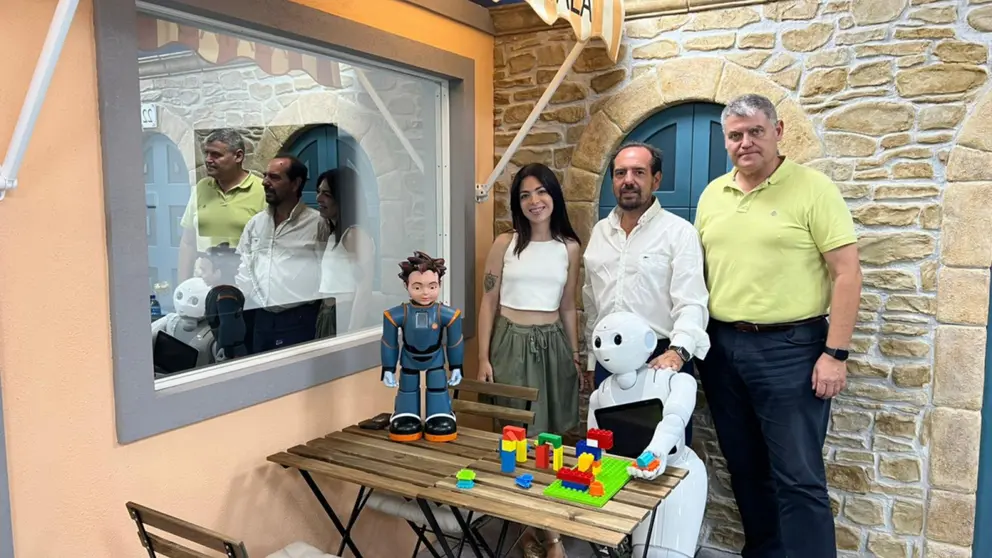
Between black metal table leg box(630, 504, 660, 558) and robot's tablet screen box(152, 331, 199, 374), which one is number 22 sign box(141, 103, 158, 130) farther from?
black metal table leg box(630, 504, 660, 558)

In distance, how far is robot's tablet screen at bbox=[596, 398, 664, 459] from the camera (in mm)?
2771

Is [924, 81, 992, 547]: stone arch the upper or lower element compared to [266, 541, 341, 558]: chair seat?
upper

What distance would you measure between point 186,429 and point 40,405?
0.49 meters

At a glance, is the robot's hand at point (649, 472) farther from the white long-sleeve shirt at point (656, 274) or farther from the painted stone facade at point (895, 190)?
the painted stone facade at point (895, 190)

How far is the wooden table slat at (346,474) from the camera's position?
2312 millimetres

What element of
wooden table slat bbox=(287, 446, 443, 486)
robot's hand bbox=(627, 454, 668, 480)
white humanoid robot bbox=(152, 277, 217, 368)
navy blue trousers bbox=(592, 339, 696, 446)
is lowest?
wooden table slat bbox=(287, 446, 443, 486)

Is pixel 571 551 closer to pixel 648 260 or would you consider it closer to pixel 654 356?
pixel 654 356

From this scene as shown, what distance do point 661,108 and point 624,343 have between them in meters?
1.48

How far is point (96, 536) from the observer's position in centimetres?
216

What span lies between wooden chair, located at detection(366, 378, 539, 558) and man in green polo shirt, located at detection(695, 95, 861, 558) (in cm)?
93

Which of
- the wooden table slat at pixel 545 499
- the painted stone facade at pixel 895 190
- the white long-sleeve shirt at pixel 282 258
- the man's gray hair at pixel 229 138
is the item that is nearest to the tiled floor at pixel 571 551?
the painted stone facade at pixel 895 190

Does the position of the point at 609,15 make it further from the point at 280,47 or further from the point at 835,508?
the point at 835,508

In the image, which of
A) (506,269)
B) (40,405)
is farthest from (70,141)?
(506,269)

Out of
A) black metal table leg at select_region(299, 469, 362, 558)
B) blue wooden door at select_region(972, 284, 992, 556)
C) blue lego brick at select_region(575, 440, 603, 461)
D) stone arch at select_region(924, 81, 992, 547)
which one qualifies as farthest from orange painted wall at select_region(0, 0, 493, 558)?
blue wooden door at select_region(972, 284, 992, 556)
